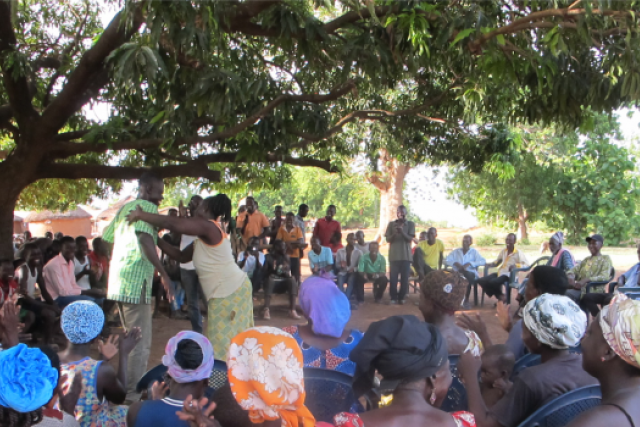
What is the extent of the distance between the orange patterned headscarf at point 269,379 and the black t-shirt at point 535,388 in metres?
0.99

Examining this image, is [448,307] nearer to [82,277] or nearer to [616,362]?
[616,362]

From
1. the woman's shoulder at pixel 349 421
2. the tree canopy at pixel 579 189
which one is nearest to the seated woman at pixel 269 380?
the woman's shoulder at pixel 349 421

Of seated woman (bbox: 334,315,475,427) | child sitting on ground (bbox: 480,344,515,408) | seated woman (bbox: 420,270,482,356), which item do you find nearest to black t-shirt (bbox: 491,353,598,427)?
child sitting on ground (bbox: 480,344,515,408)

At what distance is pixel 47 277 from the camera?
22.4 feet

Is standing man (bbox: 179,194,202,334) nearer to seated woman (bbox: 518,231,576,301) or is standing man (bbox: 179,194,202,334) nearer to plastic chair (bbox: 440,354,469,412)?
plastic chair (bbox: 440,354,469,412)

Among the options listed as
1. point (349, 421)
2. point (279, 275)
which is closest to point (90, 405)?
point (349, 421)

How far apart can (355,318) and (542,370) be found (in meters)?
6.74

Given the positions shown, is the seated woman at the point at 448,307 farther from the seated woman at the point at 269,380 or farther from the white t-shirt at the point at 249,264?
the white t-shirt at the point at 249,264

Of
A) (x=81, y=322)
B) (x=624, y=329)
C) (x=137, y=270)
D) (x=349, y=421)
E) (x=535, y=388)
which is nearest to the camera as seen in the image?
(x=624, y=329)

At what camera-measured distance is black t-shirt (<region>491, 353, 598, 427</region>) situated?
2326mm

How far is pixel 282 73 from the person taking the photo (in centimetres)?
899

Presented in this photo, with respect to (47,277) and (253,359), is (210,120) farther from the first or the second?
(253,359)

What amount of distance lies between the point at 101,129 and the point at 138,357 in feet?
11.6

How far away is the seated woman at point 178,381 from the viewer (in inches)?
86.8
